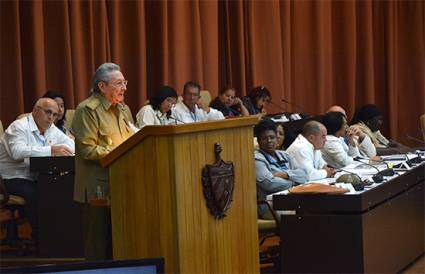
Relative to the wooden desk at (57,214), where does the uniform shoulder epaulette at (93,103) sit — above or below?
above

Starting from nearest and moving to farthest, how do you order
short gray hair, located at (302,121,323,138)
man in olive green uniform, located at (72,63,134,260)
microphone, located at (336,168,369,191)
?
man in olive green uniform, located at (72,63,134,260), microphone, located at (336,168,369,191), short gray hair, located at (302,121,323,138)

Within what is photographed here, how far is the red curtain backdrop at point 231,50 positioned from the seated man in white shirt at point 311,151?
9.35 ft

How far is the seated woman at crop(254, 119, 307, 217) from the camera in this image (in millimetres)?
5992

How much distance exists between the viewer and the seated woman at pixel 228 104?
9.33m

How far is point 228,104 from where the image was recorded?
372 inches

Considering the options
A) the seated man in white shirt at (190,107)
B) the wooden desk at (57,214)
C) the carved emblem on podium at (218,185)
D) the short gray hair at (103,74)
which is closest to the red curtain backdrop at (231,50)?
the seated man in white shirt at (190,107)

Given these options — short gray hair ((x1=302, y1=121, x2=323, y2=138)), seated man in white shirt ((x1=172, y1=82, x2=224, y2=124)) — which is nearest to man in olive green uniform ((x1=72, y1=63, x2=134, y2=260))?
short gray hair ((x1=302, y1=121, x2=323, y2=138))

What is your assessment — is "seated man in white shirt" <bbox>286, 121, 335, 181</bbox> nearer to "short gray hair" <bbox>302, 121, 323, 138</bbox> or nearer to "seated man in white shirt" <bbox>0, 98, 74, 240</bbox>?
"short gray hair" <bbox>302, 121, 323, 138</bbox>

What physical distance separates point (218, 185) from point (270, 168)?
2388mm

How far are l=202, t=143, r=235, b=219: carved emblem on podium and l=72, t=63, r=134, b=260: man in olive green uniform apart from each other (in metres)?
0.66

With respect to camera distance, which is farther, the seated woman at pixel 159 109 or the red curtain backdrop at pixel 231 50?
the red curtain backdrop at pixel 231 50

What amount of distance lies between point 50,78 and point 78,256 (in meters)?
2.79

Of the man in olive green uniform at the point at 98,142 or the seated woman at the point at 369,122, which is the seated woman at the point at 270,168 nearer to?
the man in olive green uniform at the point at 98,142

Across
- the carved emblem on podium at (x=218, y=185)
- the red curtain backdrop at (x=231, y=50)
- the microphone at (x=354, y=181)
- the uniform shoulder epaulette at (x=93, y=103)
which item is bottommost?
the microphone at (x=354, y=181)
